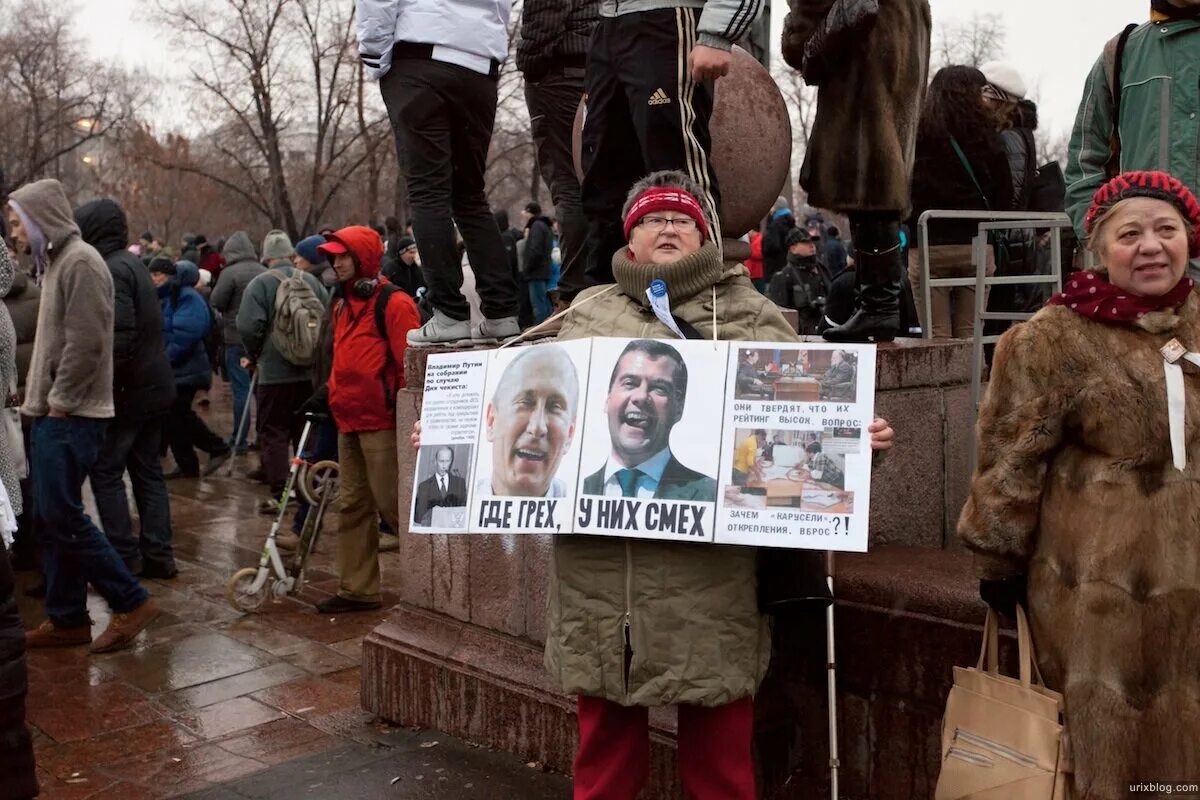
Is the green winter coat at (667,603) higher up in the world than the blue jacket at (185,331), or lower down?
lower down

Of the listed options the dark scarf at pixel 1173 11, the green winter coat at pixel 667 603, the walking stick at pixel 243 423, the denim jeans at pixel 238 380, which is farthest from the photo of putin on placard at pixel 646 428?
the denim jeans at pixel 238 380

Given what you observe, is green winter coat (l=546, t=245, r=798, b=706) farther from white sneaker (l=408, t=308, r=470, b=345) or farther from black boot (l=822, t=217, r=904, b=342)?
white sneaker (l=408, t=308, r=470, b=345)

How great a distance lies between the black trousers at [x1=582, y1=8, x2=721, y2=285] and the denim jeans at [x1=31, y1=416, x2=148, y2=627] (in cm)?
338

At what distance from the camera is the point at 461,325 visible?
5.64 m

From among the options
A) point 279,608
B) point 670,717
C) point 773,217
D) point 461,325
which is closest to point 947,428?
point 670,717

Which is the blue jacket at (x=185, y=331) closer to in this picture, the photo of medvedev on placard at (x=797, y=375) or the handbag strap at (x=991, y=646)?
the photo of medvedev on placard at (x=797, y=375)

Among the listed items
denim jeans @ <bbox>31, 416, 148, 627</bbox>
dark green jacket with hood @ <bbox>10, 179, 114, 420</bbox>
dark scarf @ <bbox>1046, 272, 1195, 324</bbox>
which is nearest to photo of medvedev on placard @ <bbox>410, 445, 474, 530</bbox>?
dark scarf @ <bbox>1046, 272, 1195, 324</bbox>

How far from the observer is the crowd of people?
112 inches

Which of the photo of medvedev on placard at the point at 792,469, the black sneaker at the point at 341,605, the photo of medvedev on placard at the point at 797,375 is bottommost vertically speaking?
the black sneaker at the point at 341,605

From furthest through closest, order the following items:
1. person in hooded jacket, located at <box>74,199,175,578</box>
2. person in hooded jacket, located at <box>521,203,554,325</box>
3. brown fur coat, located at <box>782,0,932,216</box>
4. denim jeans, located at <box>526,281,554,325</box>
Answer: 1. denim jeans, located at <box>526,281,554,325</box>
2. person in hooded jacket, located at <box>521,203,554,325</box>
3. person in hooded jacket, located at <box>74,199,175,578</box>
4. brown fur coat, located at <box>782,0,932,216</box>

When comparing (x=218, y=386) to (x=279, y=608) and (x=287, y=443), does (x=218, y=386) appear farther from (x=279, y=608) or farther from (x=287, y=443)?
(x=279, y=608)

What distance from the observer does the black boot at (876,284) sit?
5023 millimetres

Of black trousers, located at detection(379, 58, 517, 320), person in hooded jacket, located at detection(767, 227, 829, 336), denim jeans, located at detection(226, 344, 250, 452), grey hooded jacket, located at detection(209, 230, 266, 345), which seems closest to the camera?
black trousers, located at detection(379, 58, 517, 320)

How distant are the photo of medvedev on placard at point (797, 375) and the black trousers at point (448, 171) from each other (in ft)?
9.16
